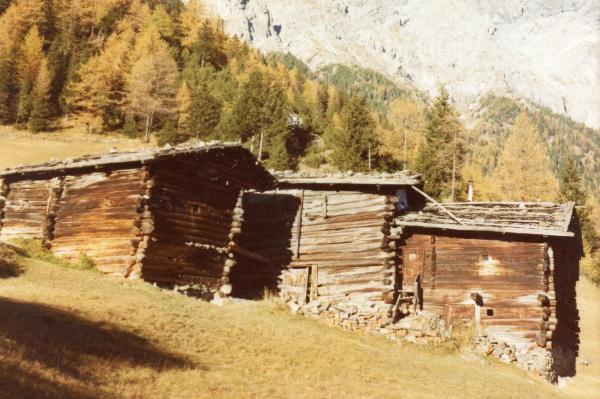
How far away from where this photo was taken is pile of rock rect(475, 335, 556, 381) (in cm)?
2162

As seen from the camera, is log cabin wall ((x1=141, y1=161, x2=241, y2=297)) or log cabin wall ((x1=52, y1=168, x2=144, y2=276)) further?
log cabin wall ((x1=52, y1=168, x2=144, y2=276))

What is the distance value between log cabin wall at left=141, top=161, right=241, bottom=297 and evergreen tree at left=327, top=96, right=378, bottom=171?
Result: 30.8m

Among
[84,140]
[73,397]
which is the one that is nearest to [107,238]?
[73,397]

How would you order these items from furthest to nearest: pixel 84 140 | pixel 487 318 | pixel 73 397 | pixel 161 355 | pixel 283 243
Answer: pixel 84 140, pixel 283 243, pixel 487 318, pixel 161 355, pixel 73 397

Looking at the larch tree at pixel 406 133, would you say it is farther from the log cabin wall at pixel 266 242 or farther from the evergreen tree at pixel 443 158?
the log cabin wall at pixel 266 242

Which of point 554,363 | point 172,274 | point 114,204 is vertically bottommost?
point 554,363

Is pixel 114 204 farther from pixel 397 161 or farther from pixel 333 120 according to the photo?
pixel 333 120

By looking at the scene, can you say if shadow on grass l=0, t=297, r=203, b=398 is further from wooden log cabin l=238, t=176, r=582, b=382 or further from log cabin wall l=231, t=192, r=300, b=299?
log cabin wall l=231, t=192, r=300, b=299

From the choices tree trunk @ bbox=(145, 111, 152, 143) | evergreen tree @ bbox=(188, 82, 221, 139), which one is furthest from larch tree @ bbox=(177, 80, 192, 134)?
tree trunk @ bbox=(145, 111, 152, 143)

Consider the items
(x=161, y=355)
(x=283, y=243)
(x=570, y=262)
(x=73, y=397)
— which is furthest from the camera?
(x=570, y=262)

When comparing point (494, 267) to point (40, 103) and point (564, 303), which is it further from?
point (40, 103)

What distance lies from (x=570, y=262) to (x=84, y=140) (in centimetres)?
5252

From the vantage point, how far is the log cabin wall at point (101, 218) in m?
20.6

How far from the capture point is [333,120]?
2881 inches
